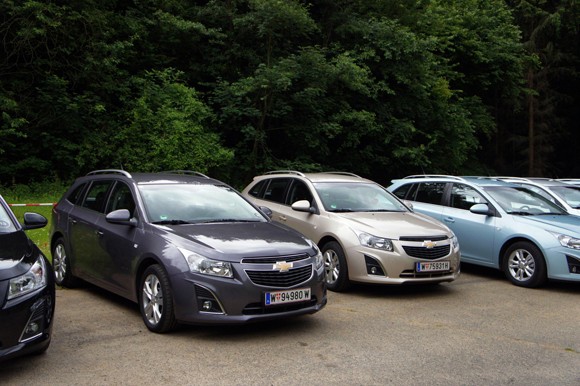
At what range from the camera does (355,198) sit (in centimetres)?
909

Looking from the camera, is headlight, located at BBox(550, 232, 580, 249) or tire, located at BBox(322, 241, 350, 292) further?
headlight, located at BBox(550, 232, 580, 249)

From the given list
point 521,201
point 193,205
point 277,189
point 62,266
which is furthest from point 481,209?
point 62,266

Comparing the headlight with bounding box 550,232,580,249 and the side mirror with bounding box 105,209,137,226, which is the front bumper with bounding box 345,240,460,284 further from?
the side mirror with bounding box 105,209,137,226

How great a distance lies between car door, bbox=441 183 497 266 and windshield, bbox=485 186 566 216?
0.26 m

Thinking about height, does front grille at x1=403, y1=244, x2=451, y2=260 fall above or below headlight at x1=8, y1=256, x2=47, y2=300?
below

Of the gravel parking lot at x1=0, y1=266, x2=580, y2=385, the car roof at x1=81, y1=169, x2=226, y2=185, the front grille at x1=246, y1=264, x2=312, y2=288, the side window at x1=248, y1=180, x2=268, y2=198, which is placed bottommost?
the gravel parking lot at x1=0, y1=266, x2=580, y2=385

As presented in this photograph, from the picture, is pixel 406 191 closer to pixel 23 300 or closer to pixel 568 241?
pixel 568 241

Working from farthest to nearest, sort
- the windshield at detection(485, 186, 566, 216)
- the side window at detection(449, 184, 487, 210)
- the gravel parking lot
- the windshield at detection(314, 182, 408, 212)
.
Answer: the side window at detection(449, 184, 487, 210), the windshield at detection(485, 186, 566, 216), the windshield at detection(314, 182, 408, 212), the gravel parking lot

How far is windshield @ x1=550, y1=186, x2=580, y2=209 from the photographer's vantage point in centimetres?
1158

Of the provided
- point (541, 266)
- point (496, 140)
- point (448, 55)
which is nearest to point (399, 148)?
point (448, 55)

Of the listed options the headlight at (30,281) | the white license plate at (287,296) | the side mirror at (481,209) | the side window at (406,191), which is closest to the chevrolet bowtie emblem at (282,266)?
the white license plate at (287,296)

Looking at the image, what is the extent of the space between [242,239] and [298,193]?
3.59 metres

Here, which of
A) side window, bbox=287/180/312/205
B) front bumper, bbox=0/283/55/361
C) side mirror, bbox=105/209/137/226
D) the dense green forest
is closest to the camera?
front bumper, bbox=0/283/55/361

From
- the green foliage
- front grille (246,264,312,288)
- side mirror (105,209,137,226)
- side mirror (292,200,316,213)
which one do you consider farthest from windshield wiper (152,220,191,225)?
the green foliage
